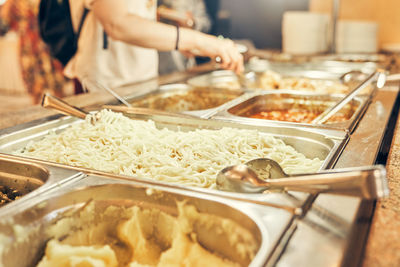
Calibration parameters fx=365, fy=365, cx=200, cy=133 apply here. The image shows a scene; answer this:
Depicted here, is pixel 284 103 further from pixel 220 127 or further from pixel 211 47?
pixel 220 127

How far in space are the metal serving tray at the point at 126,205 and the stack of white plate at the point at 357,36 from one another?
437 centimetres

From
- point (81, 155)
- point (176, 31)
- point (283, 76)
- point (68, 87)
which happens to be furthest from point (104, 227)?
point (68, 87)

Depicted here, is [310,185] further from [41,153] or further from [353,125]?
[41,153]

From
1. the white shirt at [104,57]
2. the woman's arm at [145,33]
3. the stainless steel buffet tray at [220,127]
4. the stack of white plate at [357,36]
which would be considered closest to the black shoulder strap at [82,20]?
the white shirt at [104,57]

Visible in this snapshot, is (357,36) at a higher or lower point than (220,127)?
higher

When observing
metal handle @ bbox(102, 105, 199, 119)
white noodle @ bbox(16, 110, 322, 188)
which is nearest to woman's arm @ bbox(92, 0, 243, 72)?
metal handle @ bbox(102, 105, 199, 119)

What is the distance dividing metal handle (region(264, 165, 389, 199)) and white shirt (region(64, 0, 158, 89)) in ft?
7.17

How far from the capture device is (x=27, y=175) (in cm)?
122

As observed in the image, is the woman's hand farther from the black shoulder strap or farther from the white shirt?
the black shoulder strap

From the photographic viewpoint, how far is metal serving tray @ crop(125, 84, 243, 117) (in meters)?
2.39

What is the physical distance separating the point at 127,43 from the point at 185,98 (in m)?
0.53

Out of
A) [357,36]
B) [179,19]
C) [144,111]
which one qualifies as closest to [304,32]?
[357,36]

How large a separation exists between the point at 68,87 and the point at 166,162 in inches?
285

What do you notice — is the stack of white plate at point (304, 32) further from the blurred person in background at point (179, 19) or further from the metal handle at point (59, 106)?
the metal handle at point (59, 106)
